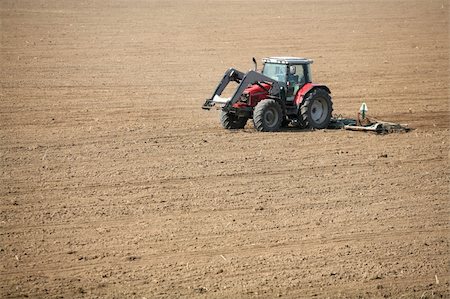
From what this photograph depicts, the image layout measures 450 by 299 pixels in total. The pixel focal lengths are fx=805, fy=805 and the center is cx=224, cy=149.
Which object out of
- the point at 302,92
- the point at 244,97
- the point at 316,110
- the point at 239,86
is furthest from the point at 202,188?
the point at 316,110

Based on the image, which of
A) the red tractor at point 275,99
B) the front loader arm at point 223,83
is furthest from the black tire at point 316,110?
the front loader arm at point 223,83

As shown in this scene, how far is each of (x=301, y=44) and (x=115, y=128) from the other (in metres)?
16.4

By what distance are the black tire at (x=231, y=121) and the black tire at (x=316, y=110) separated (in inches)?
52.3

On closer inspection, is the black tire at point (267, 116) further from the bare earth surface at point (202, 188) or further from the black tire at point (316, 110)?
the black tire at point (316, 110)

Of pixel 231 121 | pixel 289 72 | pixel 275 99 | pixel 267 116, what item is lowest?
pixel 231 121

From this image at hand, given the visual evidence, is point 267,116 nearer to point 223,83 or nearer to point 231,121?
point 231,121

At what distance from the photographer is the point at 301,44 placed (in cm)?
3312

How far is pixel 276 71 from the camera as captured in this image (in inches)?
704

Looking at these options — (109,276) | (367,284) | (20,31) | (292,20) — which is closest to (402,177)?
(367,284)

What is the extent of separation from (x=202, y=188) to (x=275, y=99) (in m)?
4.93

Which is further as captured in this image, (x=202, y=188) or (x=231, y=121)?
(x=231, y=121)

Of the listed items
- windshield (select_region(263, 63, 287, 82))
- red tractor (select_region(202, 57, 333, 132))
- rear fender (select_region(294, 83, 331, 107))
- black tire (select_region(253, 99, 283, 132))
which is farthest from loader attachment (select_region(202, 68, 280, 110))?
rear fender (select_region(294, 83, 331, 107))

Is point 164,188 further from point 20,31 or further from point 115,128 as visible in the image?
→ point 20,31

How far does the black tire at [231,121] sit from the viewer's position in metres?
18.0
